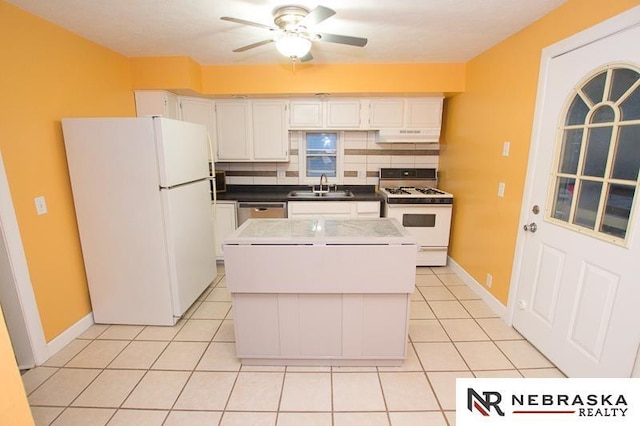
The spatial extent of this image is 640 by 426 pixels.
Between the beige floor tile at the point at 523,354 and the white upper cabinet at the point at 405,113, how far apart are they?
8.16 ft

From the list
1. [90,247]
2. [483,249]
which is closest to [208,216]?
[90,247]

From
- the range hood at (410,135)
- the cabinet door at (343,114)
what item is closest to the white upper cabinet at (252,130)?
the cabinet door at (343,114)

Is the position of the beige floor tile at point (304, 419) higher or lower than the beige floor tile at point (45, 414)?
higher

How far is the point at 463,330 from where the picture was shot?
2.45m

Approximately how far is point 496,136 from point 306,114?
2105mm

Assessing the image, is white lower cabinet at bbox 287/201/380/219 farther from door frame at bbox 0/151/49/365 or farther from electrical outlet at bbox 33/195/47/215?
door frame at bbox 0/151/49/365

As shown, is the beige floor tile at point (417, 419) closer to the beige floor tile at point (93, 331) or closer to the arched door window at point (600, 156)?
the arched door window at point (600, 156)

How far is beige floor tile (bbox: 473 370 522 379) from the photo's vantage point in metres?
1.94

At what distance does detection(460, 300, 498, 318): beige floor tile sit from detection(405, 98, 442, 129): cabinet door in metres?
2.08

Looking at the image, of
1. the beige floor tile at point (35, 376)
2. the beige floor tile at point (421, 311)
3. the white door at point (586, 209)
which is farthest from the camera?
the beige floor tile at point (421, 311)

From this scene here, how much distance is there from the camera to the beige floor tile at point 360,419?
5.30ft

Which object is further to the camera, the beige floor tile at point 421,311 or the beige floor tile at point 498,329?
the beige floor tile at point 421,311

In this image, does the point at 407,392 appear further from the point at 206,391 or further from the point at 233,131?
the point at 233,131

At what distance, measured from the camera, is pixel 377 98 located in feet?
11.8
